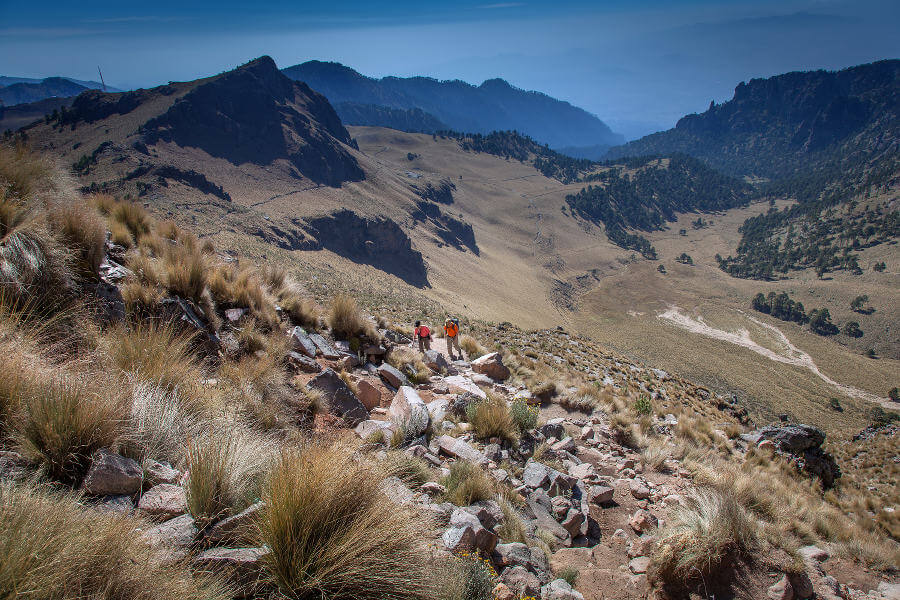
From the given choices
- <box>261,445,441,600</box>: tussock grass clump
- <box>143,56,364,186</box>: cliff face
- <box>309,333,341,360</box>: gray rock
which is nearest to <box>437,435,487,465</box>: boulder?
<box>261,445,441,600</box>: tussock grass clump

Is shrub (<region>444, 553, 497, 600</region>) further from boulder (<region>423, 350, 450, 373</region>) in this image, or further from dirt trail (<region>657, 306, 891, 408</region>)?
dirt trail (<region>657, 306, 891, 408</region>)

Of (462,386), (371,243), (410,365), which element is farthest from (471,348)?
(371,243)

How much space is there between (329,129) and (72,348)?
104m

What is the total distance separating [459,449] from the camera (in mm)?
5766

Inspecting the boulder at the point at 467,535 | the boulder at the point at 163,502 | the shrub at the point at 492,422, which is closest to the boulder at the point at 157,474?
the boulder at the point at 163,502

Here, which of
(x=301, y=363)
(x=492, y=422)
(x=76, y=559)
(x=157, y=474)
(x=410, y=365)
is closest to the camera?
(x=76, y=559)

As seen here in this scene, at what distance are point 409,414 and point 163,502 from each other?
12.1 ft

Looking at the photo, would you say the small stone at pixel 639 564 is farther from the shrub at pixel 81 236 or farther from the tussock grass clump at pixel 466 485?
the shrub at pixel 81 236

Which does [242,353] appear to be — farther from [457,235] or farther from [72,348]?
[457,235]

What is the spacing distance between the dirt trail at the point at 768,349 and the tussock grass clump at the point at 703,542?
52.4m

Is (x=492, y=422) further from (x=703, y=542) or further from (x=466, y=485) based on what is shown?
(x=703, y=542)

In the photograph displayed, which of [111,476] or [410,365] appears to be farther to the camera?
[410,365]

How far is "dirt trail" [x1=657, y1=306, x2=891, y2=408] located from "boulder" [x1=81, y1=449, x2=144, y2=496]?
190ft

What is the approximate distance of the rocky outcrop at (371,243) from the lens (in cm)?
5375
